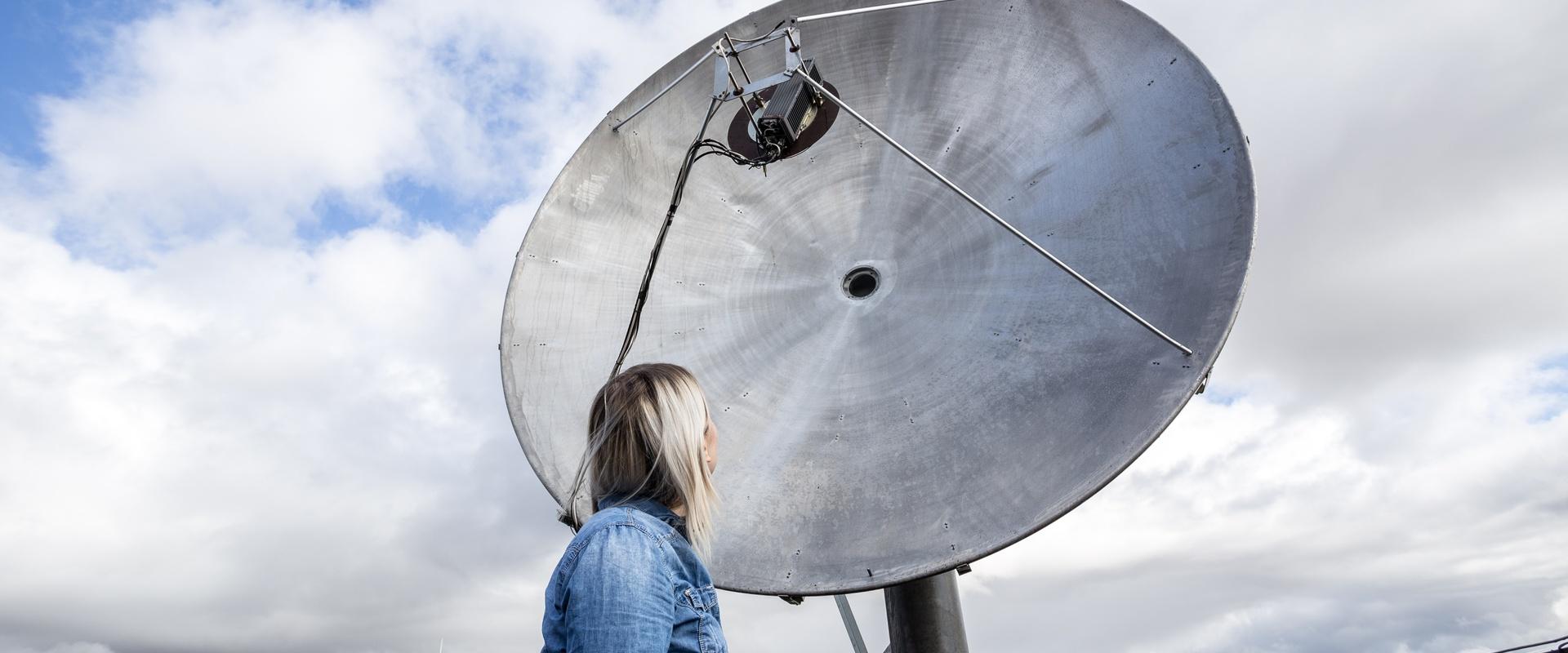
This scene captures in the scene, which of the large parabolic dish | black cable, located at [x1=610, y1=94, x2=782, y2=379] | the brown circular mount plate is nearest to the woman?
the large parabolic dish

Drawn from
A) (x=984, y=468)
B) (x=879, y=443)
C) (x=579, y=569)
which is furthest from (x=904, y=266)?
(x=579, y=569)

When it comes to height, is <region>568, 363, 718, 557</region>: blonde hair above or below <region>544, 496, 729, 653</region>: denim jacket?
above

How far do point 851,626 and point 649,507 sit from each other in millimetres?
7348

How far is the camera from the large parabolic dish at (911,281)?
21.7 ft

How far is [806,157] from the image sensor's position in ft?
30.6

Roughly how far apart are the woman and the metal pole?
6.50 metres

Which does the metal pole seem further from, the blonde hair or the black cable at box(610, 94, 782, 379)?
the blonde hair

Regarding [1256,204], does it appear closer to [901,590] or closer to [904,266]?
[904,266]

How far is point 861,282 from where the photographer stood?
859 centimetres

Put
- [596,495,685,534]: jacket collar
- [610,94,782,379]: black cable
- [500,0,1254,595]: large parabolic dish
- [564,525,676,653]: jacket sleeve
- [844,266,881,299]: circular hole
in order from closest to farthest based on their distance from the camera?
[564,525,676,653]: jacket sleeve < [596,495,685,534]: jacket collar < [500,0,1254,595]: large parabolic dish < [610,94,782,379]: black cable < [844,266,881,299]: circular hole

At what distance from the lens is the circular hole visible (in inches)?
334

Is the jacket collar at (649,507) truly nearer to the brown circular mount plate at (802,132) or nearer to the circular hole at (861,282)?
the circular hole at (861,282)

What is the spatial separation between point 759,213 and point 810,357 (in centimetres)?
171

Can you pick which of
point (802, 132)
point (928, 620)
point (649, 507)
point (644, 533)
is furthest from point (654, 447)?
point (928, 620)
